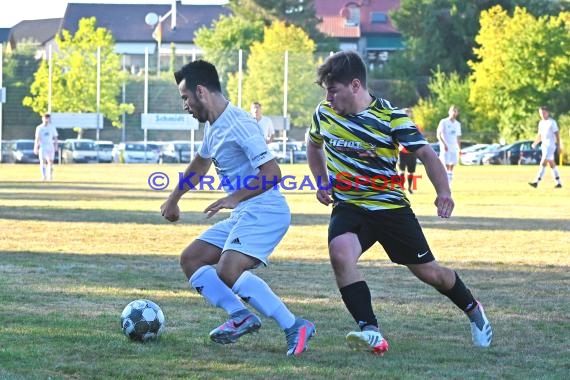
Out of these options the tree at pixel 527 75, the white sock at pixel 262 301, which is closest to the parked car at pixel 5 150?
the tree at pixel 527 75

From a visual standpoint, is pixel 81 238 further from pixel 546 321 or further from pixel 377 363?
pixel 377 363

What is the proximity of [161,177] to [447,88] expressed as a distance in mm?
44017

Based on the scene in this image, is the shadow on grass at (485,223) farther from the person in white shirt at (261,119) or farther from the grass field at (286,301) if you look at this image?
the person in white shirt at (261,119)

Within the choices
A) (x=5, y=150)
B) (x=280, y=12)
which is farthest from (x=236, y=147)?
(x=280, y=12)

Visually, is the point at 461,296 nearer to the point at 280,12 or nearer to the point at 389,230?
the point at 389,230

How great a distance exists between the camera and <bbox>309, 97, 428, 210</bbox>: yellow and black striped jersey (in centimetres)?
761

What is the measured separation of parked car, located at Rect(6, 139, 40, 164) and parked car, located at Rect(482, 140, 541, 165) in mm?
23866

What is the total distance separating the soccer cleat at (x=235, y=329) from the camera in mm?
7734

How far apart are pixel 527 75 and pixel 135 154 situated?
77.9ft

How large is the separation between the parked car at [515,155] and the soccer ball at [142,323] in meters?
58.2

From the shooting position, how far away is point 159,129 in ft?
210

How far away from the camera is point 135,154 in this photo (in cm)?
6481

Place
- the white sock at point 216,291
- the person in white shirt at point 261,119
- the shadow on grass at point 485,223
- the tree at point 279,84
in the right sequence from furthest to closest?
the tree at point 279,84
the person in white shirt at point 261,119
the shadow on grass at point 485,223
the white sock at point 216,291

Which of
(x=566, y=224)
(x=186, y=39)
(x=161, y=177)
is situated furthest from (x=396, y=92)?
(x=566, y=224)
